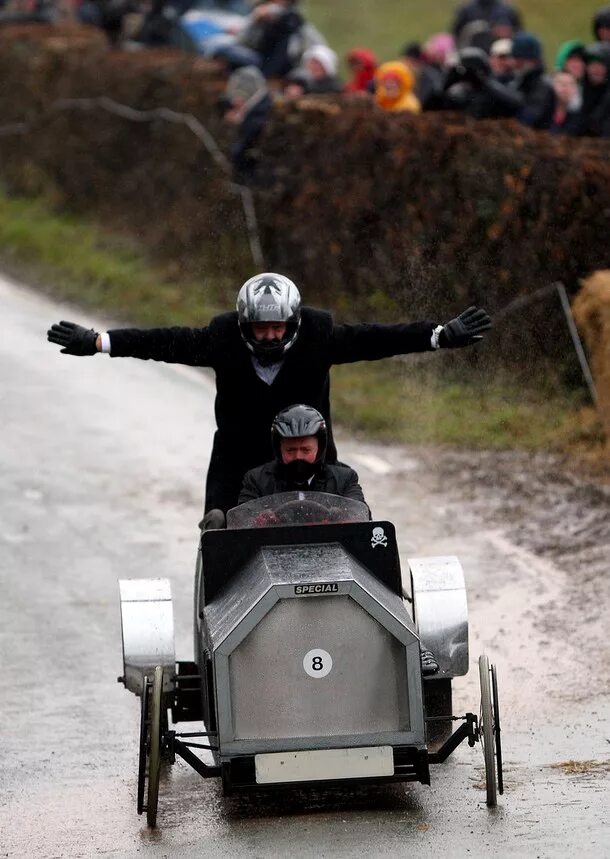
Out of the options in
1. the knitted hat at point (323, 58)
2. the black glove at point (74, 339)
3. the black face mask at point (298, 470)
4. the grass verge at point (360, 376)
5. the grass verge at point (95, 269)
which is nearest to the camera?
the black face mask at point (298, 470)

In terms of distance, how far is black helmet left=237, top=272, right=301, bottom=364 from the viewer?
9.32m

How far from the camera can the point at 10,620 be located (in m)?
12.0

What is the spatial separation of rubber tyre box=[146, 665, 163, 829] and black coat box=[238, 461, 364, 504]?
113 cm

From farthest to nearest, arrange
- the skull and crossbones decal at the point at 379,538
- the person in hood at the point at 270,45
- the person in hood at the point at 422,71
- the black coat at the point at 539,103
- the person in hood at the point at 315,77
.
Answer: the person in hood at the point at 270,45 < the person in hood at the point at 422,71 < the person in hood at the point at 315,77 < the black coat at the point at 539,103 < the skull and crossbones decal at the point at 379,538

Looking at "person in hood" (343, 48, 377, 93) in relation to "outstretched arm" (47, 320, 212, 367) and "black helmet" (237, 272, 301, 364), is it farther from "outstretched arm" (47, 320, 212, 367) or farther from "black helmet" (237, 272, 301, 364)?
"black helmet" (237, 272, 301, 364)

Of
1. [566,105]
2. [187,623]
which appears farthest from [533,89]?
[187,623]

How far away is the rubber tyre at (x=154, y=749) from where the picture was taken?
8.04 meters

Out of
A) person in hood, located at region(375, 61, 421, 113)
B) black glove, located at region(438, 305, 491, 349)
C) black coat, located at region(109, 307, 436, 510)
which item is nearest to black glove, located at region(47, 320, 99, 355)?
black coat, located at region(109, 307, 436, 510)

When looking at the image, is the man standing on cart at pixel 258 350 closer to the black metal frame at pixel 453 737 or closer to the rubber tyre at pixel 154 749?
the rubber tyre at pixel 154 749

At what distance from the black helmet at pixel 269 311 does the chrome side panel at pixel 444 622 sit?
142 centimetres

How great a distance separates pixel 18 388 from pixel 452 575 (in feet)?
31.6

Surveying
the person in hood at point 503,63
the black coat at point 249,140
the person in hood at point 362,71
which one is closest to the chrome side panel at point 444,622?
the person in hood at point 503,63

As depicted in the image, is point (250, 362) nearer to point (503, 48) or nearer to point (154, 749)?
point (154, 749)

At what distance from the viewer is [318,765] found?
7.88m
